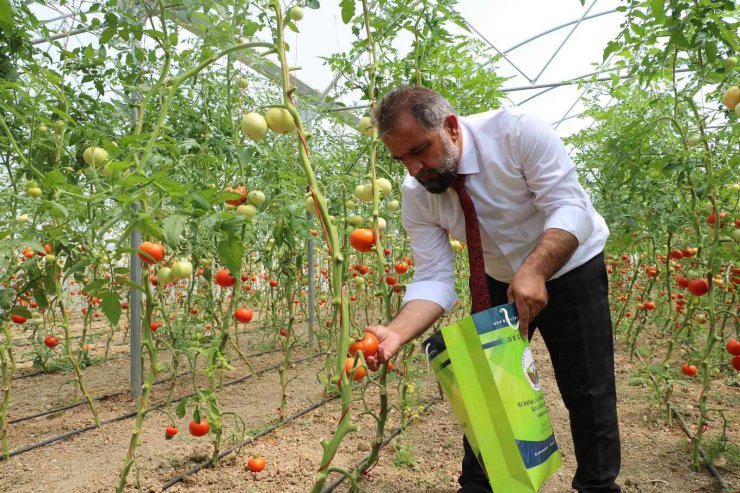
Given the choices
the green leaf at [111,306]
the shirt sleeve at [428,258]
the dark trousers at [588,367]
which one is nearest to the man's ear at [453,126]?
the shirt sleeve at [428,258]

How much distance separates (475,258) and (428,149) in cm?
35

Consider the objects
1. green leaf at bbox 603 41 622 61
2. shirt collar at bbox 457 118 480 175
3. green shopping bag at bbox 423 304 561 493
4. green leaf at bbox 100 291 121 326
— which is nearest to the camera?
green shopping bag at bbox 423 304 561 493

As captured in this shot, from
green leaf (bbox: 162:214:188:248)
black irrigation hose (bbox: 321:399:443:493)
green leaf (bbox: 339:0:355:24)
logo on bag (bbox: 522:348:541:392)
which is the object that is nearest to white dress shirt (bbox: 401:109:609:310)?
logo on bag (bbox: 522:348:541:392)

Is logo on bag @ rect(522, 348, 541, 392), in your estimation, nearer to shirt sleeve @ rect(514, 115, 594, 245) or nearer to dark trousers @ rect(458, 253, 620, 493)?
shirt sleeve @ rect(514, 115, 594, 245)

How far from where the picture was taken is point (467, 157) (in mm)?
1648

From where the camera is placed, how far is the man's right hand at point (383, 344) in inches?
54.5

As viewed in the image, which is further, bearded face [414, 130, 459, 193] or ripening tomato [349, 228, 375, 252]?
ripening tomato [349, 228, 375, 252]

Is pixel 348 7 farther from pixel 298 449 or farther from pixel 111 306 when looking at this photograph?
pixel 298 449

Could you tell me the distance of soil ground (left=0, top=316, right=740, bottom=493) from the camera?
7.21 ft

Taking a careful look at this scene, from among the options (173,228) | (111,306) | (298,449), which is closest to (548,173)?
(173,228)

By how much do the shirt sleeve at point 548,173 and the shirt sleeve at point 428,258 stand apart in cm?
38

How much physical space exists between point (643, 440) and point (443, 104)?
2.12 meters

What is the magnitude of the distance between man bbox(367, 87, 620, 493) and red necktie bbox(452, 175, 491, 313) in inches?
3.3

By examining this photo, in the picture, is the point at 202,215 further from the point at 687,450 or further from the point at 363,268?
the point at 687,450
